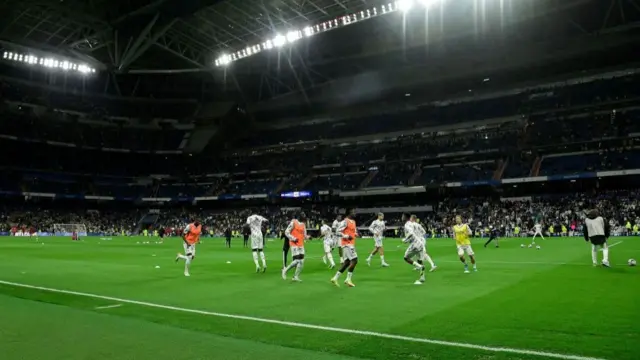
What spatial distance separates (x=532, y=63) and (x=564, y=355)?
57.6 metres

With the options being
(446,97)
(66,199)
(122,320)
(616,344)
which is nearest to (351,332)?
(616,344)

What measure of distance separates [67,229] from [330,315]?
236 ft

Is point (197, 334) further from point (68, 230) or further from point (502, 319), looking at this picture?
point (68, 230)

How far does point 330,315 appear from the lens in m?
10.8

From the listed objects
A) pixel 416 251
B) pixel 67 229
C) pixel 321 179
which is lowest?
pixel 416 251

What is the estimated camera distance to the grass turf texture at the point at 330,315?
7.74 m

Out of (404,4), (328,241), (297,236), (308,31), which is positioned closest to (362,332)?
(297,236)

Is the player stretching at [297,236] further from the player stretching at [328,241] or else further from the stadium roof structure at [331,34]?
the stadium roof structure at [331,34]

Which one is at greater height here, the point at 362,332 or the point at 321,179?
the point at 321,179

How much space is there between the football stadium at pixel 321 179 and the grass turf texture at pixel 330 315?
0.09 m

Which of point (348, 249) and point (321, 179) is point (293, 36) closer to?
point (321, 179)

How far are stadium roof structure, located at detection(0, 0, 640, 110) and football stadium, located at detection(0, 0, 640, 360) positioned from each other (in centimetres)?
30

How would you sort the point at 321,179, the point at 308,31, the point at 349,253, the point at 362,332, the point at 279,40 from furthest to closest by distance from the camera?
the point at 321,179
the point at 279,40
the point at 308,31
the point at 349,253
the point at 362,332

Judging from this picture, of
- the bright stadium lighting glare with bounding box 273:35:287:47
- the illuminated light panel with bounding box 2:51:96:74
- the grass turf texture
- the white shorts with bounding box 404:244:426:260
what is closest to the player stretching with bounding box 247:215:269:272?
the grass turf texture
